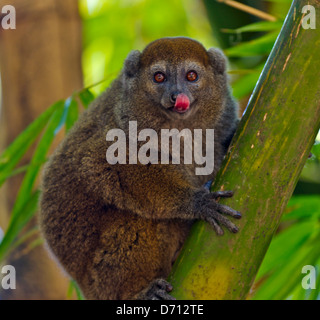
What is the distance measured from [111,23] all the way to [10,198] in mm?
3770

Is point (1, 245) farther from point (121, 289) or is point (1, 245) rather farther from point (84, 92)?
point (84, 92)

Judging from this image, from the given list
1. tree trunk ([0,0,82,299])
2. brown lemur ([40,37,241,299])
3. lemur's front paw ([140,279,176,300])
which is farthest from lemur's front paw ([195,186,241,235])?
tree trunk ([0,0,82,299])

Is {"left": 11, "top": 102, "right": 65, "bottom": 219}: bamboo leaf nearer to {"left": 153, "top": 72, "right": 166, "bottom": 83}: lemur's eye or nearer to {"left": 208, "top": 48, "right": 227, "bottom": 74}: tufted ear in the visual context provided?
{"left": 153, "top": 72, "right": 166, "bottom": 83}: lemur's eye

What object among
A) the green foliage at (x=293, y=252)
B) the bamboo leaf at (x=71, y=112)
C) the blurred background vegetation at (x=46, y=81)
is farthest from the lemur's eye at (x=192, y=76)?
the green foliage at (x=293, y=252)

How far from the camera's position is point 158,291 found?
3.00 m

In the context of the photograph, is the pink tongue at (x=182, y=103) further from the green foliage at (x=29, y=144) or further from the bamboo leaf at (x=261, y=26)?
the green foliage at (x=29, y=144)

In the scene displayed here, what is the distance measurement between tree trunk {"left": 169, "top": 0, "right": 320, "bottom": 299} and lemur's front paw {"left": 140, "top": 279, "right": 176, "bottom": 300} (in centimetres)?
17

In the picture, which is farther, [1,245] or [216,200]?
[1,245]

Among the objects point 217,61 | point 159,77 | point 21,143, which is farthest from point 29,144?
point 217,61

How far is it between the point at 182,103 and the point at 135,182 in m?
0.63

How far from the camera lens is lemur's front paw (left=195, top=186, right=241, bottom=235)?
262cm

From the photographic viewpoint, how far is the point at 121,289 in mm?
3404

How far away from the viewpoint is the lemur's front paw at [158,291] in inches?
111
